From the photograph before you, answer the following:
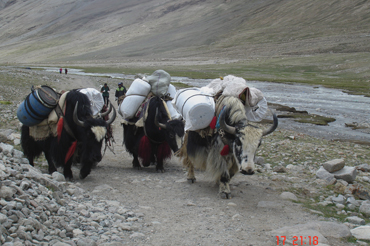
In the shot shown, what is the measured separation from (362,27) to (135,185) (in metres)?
78.3

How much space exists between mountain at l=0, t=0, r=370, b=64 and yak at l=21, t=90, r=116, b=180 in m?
60.6

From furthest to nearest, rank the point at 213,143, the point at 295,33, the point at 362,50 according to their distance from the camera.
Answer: the point at 295,33 < the point at 362,50 < the point at 213,143

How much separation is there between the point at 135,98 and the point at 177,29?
107329 mm

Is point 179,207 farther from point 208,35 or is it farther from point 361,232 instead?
point 208,35

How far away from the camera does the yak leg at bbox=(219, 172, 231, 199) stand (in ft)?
17.0

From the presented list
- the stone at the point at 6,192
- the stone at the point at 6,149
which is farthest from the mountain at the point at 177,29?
the stone at the point at 6,192

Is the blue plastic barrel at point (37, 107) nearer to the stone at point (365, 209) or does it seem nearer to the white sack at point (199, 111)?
the white sack at point (199, 111)

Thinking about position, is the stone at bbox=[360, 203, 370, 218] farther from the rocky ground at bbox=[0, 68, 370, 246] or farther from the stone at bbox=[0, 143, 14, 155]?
the stone at bbox=[0, 143, 14, 155]

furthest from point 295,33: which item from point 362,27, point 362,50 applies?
point 362,50

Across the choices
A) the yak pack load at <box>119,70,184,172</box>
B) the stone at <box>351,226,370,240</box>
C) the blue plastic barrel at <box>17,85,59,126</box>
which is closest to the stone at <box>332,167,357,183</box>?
A: the stone at <box>351,226,370,240</box>

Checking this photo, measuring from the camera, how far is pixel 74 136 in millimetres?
5938

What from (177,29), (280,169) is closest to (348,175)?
(280,169)

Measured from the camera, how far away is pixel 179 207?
4758 millimetres

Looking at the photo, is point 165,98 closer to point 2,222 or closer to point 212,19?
point 2,222
